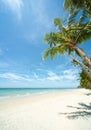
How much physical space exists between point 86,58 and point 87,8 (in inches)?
109

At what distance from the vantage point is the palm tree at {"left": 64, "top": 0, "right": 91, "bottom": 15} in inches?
320

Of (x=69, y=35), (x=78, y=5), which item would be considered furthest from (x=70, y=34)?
(x=78, y=5)

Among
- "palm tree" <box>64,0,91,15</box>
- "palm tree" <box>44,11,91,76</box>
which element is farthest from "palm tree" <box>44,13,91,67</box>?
"palm tree" <box>64,0,91,15</box>

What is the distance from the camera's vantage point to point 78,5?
8555mm

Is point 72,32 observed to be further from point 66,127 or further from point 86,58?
point 66,127

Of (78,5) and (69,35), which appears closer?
(78,5)

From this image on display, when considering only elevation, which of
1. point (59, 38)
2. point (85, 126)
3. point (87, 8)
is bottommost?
point (85, 126)

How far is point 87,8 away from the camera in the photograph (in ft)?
27.2

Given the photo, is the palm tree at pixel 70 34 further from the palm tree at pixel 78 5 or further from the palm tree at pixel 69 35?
the palm tree at pixel 78 5

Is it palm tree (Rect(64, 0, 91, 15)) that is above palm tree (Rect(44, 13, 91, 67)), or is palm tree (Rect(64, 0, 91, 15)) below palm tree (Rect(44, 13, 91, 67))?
above

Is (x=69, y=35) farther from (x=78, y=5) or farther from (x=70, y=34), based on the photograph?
(x=78, y=5)

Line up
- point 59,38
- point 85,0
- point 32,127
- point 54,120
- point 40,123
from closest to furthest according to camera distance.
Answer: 1. point 32,127
2. point 40,123
3. point 54,120
4. point 85,0
5. point 59,38

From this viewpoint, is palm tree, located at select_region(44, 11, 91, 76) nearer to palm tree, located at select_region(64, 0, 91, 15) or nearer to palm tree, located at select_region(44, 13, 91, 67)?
palm tree, located at select_region(44, 13, 91, 67)

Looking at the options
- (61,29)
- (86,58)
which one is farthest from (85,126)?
(61,29)
